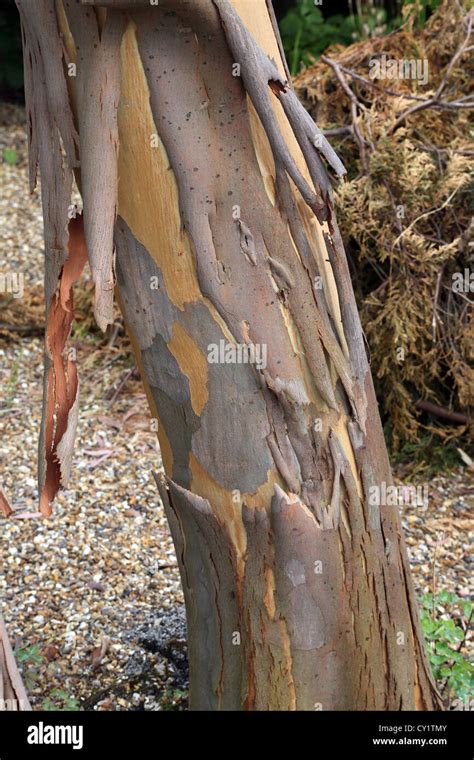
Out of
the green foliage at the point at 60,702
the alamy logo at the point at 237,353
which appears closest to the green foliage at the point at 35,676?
the green foliage at the point at 60,702

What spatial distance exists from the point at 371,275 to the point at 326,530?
2362 mm

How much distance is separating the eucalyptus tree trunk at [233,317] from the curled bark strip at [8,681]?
0.35 metres

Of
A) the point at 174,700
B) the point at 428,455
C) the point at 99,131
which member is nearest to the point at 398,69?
the point at 428,455

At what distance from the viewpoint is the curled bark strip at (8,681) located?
5.51ft

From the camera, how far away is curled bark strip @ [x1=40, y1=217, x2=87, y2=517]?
186 cm

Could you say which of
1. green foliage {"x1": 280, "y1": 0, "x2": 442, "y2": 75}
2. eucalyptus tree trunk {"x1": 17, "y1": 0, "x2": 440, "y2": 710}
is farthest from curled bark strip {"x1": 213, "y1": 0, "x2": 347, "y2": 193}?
green foliage {"x1": 280, "y1": 0, "x2": 442, "y2": 75}

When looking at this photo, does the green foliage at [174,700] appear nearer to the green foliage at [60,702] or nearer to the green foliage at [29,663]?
the green foliage at [60,702]

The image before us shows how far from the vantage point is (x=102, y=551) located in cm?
330

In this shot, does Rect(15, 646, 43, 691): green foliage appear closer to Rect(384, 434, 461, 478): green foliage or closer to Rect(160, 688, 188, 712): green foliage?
Rect(160, 688, 188, 712): green foliage

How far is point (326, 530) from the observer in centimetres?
182

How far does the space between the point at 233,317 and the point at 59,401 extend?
0.46 meters

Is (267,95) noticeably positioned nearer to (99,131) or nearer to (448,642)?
(99,131)

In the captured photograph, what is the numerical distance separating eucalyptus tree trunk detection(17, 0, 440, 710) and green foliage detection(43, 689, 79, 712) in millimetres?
725
